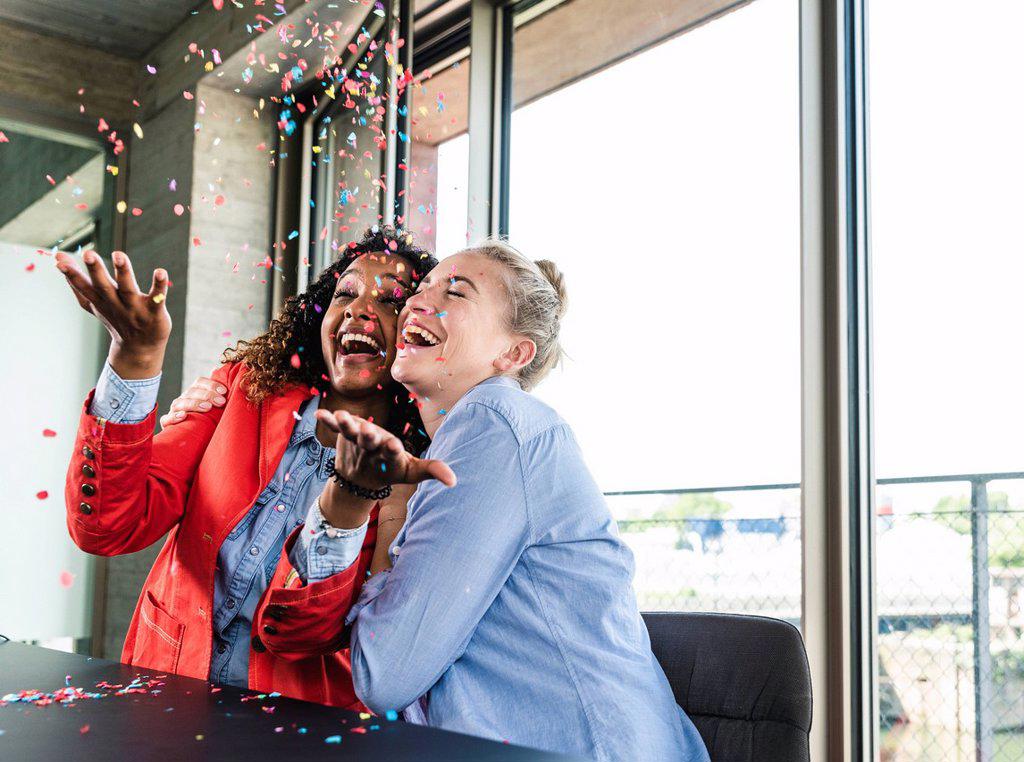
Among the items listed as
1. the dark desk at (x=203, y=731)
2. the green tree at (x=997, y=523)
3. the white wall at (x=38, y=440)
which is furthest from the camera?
the white wall at (x=38, y=440)

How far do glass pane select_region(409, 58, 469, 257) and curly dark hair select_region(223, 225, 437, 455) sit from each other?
1248mm

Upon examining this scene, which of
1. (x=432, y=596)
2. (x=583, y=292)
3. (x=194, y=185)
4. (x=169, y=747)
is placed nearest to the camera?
(x=169, y=747)

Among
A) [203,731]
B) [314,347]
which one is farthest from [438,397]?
[203,731]

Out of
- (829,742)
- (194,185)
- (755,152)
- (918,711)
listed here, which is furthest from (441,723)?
(194,185)

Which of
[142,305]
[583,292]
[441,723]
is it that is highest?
[583,292]

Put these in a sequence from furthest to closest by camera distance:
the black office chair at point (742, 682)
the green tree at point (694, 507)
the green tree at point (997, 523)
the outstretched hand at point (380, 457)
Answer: the green tree at point (694, 507) < the green tree at point (997, 523) < the black office chair at point (742, 682) < the outstretched hand at point (380, 457)

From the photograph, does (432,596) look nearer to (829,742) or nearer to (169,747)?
(169,747)

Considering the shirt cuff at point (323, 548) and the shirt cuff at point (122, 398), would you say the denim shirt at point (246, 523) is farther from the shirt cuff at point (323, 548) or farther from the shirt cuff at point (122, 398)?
the shirt cuff at point (323, 548)

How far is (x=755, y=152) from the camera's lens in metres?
2.68

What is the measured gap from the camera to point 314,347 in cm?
207

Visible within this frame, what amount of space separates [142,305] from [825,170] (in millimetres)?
1530

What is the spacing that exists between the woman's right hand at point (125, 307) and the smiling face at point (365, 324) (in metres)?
0.46

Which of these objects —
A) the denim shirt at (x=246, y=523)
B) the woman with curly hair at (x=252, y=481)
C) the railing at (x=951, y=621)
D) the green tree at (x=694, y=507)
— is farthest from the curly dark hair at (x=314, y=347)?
the green tree at (x=694, y=507)

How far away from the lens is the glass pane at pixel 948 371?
2.09 m
